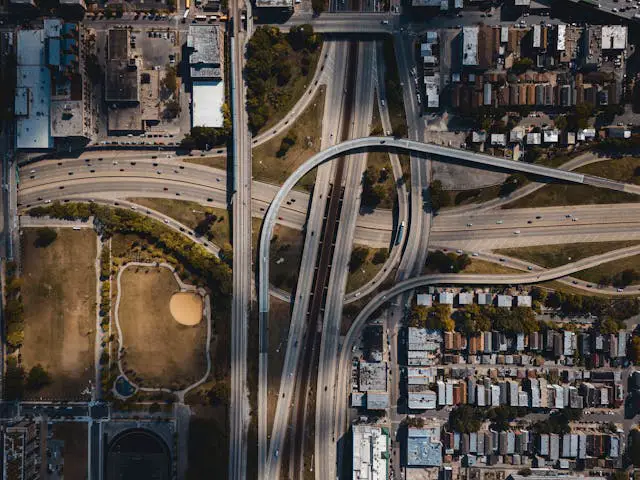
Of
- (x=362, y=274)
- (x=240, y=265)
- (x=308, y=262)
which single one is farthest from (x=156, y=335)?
(x=362, y=274)

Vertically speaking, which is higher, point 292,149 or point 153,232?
point 292,149

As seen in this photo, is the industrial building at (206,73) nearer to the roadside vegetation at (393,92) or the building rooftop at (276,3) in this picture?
the building rooftop at (276,3)

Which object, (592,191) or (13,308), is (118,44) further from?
(592,191)

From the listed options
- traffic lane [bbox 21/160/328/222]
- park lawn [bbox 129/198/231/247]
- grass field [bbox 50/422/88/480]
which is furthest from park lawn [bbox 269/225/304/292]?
grass field [bbox 50/422/88/480]

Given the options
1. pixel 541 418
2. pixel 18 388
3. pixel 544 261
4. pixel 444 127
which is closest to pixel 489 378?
pixel 541 418

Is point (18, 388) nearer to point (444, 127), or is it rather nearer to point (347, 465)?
point (347, 465)
